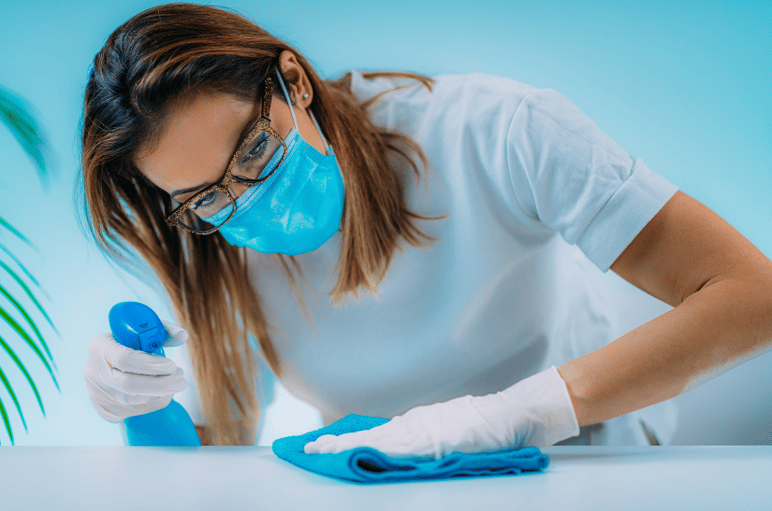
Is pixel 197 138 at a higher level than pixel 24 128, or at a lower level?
lower

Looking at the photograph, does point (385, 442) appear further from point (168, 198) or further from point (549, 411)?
point (168, 198)

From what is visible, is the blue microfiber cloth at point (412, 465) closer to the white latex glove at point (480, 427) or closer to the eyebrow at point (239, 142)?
the white latex glove at point (480, 427)

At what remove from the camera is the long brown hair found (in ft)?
2.43

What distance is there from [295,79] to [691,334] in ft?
2.28

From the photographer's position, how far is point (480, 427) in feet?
2.06

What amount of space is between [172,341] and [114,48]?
0.46 meters

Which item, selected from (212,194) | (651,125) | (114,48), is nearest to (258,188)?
(212,194)

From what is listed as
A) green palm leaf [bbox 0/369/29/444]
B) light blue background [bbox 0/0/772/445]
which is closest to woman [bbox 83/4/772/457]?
light blue background [bbox 0/0/772/445]

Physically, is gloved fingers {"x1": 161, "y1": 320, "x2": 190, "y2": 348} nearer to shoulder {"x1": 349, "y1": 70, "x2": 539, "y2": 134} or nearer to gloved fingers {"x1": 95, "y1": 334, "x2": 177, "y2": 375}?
gloved fingers {"x1": 95, "y1": 334, "x2": 177, "y2": 375}

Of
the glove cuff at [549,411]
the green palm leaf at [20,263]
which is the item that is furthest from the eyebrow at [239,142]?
the green palm leaf at [20,263]

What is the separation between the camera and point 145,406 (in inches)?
34.4

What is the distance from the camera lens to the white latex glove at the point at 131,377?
2.61ft

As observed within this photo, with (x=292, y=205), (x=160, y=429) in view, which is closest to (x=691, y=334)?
(x=292, y=205)

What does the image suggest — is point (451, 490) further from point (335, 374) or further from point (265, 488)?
point (335, 374)
